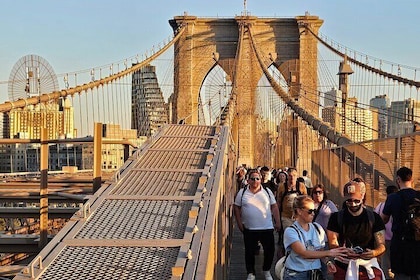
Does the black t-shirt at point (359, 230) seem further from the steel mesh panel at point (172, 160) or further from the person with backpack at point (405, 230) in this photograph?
Result: the steel mesh panel at point (172, 160)

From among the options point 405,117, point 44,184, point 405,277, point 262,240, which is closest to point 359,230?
point 405,277

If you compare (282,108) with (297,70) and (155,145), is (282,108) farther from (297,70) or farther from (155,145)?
(155,145)

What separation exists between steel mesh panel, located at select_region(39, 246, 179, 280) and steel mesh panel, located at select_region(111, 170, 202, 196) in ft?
3.46

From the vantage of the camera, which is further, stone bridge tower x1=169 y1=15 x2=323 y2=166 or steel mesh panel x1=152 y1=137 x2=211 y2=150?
stone bridge tower x1=169 y1=15 x2=323 y2=166

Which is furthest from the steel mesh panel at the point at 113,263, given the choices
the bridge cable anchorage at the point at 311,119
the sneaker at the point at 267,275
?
the bridge cable anchorage at the point at 311,119

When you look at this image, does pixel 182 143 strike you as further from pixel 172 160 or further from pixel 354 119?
pixel 354 119

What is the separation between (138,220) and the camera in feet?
13.2

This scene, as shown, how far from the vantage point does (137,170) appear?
5262 millimetres

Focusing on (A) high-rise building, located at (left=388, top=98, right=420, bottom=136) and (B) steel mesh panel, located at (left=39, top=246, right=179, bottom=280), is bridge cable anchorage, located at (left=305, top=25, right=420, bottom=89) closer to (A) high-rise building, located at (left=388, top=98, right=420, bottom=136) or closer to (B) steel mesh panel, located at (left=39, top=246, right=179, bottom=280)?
(A) high-rise building, located at (left=388, top=98, right=420, bottom=136)

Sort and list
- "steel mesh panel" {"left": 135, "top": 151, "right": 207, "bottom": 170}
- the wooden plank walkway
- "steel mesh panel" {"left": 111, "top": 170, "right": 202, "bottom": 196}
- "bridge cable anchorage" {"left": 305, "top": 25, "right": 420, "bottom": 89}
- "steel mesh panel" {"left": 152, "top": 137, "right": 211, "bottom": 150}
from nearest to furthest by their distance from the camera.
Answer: "steel mesh panel" {"left": 111, "top": 170, "right": 202, "bottom": 196}
"steel mesh panel" {"left": 135, "top": 151, "right": 207, "bottom": 170}
"steel mesh panel" {"left": 152, "top": 137, "right": 211, "bottom": 150}
the wooden plank walkway
"bridge cable anchorage" {"left": 305, "top": 25, "right": 420, "bottom": 89}

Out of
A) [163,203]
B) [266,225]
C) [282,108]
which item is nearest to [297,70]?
[282,108]

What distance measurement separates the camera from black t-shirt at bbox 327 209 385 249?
4.36 metres

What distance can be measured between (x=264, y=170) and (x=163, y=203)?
5.94 m

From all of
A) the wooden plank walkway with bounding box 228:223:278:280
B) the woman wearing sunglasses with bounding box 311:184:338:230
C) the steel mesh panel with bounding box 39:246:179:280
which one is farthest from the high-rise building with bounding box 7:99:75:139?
the steel mesh panel with bounding box 39:246:179:280
